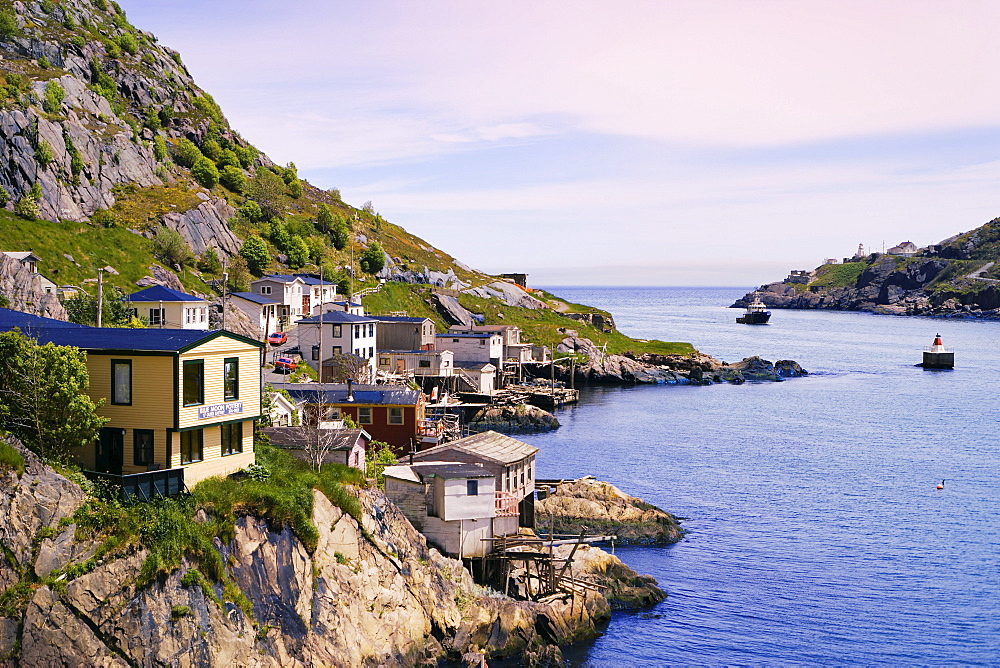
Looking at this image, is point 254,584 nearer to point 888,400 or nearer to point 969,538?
point 969,538

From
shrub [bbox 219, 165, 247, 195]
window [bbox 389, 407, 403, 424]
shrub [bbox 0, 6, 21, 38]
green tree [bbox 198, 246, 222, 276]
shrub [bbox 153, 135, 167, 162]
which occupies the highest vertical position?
shrub [bbox 0, 6, 21, 38]

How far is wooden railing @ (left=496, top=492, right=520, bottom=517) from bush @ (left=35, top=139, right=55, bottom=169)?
8574 centimetres

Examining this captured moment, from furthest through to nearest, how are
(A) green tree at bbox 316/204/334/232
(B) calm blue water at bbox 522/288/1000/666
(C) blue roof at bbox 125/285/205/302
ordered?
1. (A) green tree at bbox 316/204/334/232
2. (C) blue roof at bbox 125/285/205/302
3. (B) calm blue water at bbox 522/288/1000/666

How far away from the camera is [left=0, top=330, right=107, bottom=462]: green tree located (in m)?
32.9

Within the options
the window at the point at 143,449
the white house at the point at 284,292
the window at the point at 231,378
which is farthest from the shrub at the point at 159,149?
the window at the point at 143,449

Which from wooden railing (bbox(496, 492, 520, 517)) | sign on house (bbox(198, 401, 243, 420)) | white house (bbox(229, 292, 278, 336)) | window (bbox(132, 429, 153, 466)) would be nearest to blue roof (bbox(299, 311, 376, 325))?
white house (bbox(229, 292, 278, 336))

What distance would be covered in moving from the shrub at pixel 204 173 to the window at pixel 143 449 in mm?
119087

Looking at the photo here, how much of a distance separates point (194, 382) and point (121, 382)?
2.62 metres

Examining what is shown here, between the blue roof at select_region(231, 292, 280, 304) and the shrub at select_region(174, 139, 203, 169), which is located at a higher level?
the shrub at select_region(174, 139, 203, 169)

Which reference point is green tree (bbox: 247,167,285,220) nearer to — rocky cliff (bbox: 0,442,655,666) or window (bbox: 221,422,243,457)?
window (bbox: 221,422,243,457)

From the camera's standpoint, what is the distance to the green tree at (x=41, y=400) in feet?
108

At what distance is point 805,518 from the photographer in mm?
61625

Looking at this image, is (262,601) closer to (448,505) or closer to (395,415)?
(448,505)

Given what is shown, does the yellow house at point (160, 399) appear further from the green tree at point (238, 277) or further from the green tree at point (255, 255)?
the green tree at point (255, 255)
